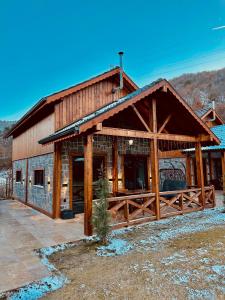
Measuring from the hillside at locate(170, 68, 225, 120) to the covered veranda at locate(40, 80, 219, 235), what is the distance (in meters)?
24.3

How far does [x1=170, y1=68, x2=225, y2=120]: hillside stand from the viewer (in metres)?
36.7

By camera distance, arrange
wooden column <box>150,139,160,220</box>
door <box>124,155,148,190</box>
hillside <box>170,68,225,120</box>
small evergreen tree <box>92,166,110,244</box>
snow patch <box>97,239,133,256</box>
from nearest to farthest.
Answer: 1. snow patch <box>97,239,133,256</box>
2. small evergreen tree <box>92,166,110,244</box>
3. wooden column <box>150,139,160,220</box>
4. door <box>124,155,148,190</box>
5. hillside <box>170,68,225,120</box>

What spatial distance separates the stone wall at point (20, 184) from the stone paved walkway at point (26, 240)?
376 centimetres

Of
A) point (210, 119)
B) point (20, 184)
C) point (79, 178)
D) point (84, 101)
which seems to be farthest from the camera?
point (210, 119)

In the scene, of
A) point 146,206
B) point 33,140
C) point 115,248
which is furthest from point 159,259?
point 33,140

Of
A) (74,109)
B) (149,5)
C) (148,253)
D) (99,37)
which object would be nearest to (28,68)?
(99,37)

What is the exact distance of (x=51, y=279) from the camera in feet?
12.3

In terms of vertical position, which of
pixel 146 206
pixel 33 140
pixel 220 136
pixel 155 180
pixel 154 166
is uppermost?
pixel 220 136

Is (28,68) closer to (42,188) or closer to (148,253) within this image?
(42,188)

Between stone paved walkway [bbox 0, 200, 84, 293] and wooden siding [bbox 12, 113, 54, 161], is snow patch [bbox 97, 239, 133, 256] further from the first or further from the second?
wooden siding [bbox 12, 113, 54, 161]

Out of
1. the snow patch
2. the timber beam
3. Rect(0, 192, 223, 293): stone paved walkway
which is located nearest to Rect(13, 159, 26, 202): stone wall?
Rect(0, 192, 223, 293): stone paved walkway

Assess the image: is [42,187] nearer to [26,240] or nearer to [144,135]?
[26,240]

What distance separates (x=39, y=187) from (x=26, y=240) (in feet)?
14.9

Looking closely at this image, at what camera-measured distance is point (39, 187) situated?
10.2m
